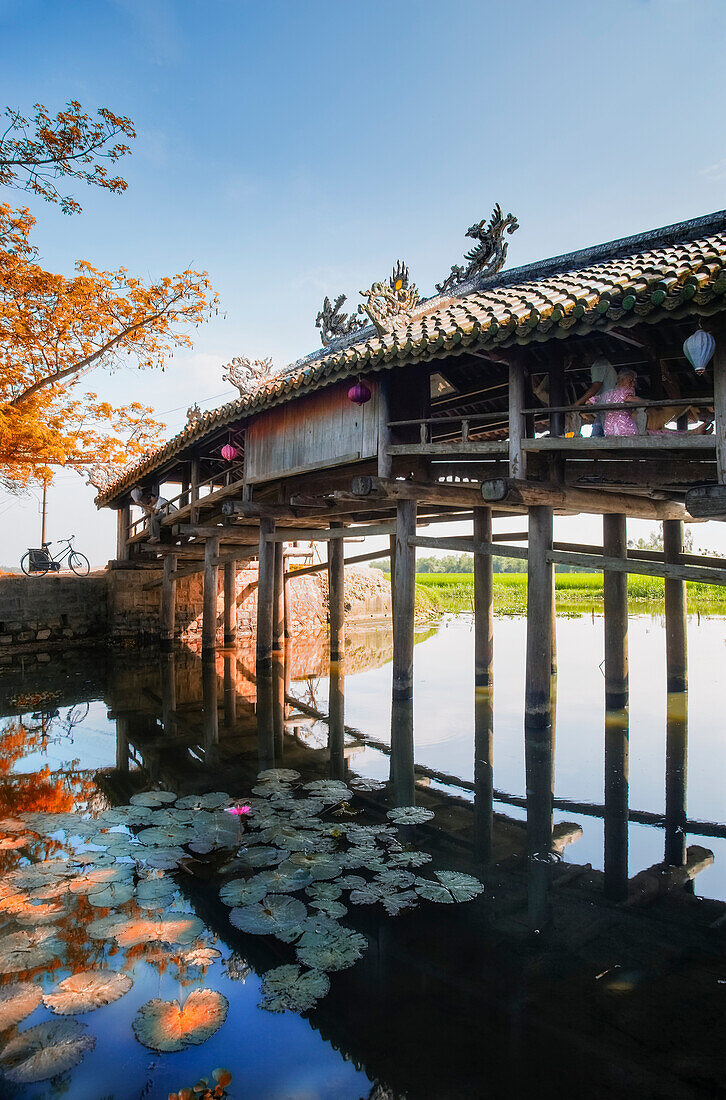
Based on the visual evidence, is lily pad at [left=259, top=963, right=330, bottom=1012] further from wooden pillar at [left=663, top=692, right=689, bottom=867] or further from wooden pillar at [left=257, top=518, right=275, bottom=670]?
wooden pillar at [left=257, top=518, right=275, bottom=670]

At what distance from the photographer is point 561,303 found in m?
5.93

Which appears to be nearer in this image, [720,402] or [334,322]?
[720,402]

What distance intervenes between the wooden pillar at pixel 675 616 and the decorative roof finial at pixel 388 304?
502 centimetres

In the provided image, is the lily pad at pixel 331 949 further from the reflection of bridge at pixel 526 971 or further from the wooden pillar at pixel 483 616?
the wooden pillar at pixel 483 616

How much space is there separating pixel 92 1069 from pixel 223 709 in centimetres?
753

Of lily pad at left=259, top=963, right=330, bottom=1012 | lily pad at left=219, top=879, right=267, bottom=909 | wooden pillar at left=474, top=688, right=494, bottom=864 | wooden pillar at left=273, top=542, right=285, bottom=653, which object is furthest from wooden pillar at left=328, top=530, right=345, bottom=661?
lily pad at left=259, top=963, right=330, bottom=1012

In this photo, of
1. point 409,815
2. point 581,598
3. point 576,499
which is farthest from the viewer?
point 581,598

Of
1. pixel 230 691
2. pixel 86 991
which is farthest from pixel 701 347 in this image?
pixel 230 691

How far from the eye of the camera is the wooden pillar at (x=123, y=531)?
19125mm

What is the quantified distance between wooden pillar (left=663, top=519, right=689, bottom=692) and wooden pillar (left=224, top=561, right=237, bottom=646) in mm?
10780

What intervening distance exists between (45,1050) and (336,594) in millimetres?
11451

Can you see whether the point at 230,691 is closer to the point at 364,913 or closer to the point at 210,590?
the point at 210,590

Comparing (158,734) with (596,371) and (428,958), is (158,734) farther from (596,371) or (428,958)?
(596,371)

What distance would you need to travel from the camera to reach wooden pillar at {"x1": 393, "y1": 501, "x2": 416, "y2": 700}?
349 inches
